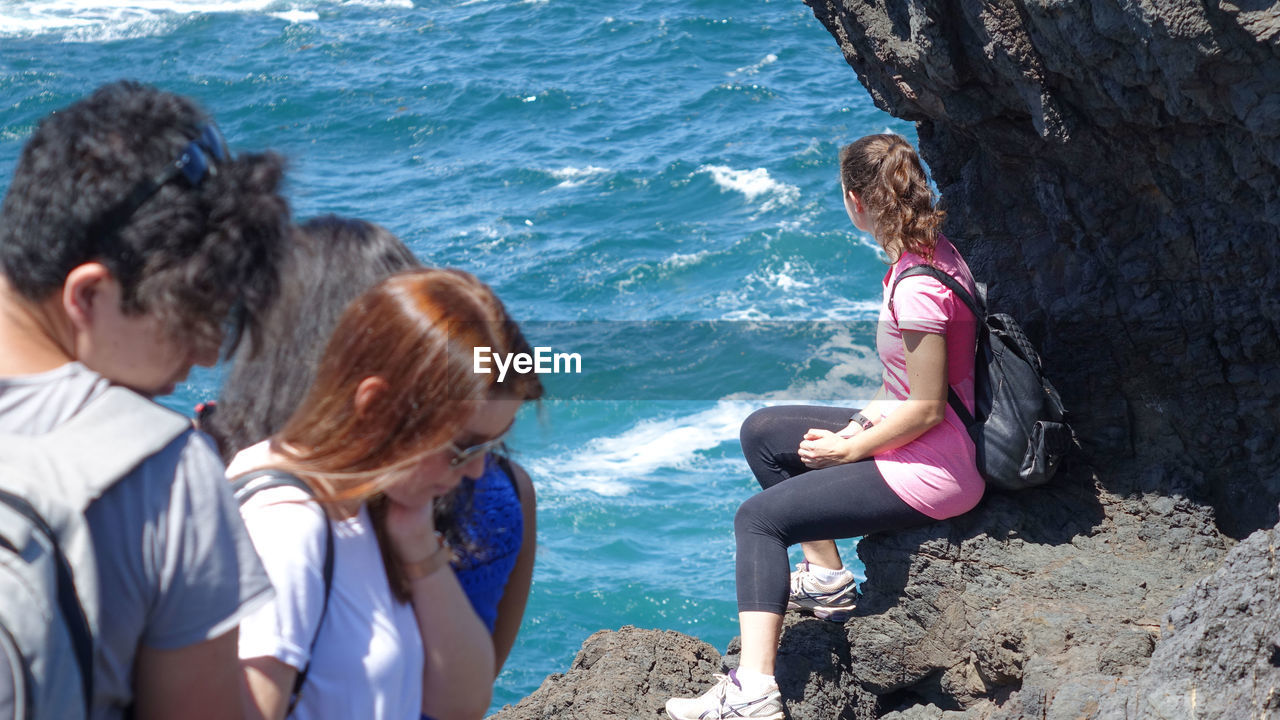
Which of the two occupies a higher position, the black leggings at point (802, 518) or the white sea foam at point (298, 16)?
the white sea foam at point (298, 16)

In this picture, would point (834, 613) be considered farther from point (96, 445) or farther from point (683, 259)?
point (683, 259)

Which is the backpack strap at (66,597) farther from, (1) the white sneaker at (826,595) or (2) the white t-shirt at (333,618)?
(1) the white sneaker at (826,595)

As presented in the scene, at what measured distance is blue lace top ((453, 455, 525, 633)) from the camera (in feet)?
7.33

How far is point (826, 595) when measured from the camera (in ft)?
13.4

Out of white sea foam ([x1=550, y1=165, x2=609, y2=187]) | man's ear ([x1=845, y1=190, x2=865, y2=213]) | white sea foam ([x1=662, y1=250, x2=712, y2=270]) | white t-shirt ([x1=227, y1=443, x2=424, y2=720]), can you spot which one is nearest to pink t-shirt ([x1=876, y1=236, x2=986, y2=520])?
man's ear ([x1=845, y1=190, x2=865, y2=213])

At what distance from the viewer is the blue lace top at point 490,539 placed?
223 cm

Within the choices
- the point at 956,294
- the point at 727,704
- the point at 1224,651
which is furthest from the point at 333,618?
the point at 956,294

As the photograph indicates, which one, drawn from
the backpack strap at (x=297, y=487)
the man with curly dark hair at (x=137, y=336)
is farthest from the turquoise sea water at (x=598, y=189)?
the backpack strap at (x=297, y=487)

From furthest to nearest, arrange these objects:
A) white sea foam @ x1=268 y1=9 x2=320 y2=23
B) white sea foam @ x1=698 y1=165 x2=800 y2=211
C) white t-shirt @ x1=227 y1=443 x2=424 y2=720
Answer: white sea foam @ x1=268 y1=9 x2=320 y2=23 < white sea foam @ x1=698 y1=165 x2=800 y2=211 < white t-shirt @ x1=227 y1=443 x2=424 y2=720

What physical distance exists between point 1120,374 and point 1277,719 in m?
1.85

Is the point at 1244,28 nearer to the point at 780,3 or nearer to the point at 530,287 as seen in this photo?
the point at 530,287

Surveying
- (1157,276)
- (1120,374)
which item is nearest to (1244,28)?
(1157,276)

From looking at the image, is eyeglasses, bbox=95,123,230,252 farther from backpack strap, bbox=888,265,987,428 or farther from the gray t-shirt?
backpack strap, bbox=888,265,987,428

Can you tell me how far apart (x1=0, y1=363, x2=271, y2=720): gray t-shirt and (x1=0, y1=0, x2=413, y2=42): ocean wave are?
91.6 feet
